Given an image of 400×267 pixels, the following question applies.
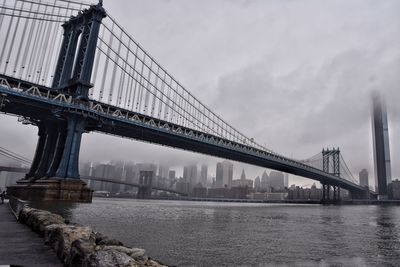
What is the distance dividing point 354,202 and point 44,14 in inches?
5266

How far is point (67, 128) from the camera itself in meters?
52.4

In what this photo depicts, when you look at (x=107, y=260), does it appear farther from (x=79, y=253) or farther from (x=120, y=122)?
(x=120, y=122)

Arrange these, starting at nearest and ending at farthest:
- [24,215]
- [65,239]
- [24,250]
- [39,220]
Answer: [65,239], [24,250], [39,220], [24,215]

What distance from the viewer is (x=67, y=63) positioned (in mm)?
62688

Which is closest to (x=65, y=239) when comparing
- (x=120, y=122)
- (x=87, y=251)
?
(x=87, y=251)

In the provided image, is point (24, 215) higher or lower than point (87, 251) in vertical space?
lower

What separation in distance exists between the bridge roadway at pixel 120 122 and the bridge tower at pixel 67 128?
1450 mm

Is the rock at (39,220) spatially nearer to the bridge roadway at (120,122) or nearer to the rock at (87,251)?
the rock at (87,251)

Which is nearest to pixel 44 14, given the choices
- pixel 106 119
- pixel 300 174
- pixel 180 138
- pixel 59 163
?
pixel 106 119

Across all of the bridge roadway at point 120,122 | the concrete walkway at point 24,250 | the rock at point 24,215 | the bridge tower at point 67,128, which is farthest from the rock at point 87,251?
the bridge tower at point 67,128

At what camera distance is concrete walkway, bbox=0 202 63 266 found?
23.8 feet

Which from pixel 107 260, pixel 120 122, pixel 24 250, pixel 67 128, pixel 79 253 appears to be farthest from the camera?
pixel 120 122

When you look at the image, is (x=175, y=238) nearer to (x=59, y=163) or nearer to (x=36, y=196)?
(x=36, y=196)

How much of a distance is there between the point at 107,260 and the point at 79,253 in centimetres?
124
